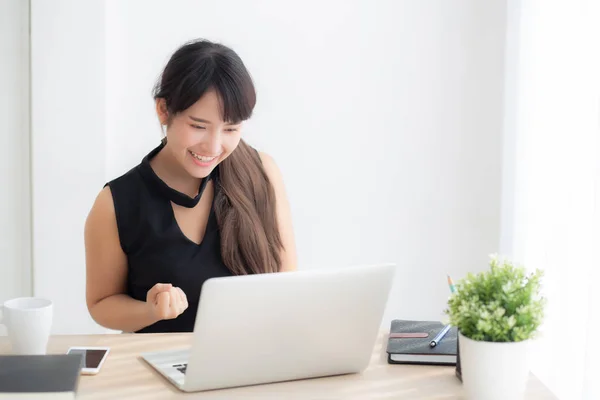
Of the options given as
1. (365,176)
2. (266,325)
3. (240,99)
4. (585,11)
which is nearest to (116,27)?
(365,176)

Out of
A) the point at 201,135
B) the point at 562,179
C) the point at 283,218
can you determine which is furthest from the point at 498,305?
the point at 562,179

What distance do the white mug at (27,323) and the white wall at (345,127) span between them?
1.65 metres

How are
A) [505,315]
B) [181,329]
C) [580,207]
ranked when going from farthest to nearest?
1. [580,207]
2. [181,329]
3. [505,315]

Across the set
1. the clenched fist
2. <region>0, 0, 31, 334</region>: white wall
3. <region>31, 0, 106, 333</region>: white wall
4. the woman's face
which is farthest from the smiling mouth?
<region>0, 0, 31, 334</region>: white wall

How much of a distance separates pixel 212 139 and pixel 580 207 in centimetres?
105

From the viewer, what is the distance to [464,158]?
3293 millimetres

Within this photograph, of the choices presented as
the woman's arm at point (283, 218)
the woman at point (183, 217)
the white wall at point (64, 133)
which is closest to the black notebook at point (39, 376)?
the woman at point (183, 217)

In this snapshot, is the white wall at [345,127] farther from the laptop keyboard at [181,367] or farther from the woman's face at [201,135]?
the laptop keyboard at [181,367]

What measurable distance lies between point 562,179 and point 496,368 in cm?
125

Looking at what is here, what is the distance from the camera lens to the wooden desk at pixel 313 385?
4.56 feet

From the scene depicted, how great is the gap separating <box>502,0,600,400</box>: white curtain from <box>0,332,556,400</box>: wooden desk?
770 mm

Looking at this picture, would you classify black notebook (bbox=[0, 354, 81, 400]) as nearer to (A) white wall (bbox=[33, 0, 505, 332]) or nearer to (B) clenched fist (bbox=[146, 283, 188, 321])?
(B) clenched fist (bbox=[146, 283, 188, 321])

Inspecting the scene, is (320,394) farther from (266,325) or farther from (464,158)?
(464,158)

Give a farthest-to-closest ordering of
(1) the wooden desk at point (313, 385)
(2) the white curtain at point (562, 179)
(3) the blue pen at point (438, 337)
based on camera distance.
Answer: (2) the white curtain at point (562, 179)
(3) the blue pen at point (438, 337)
(1) the wooden desk at point (313, 385)
